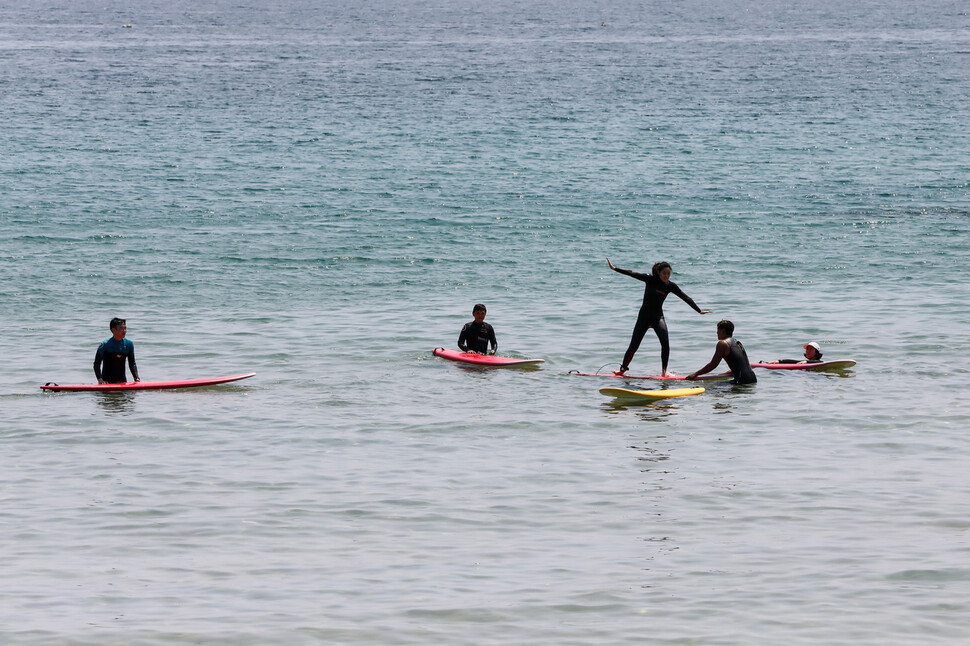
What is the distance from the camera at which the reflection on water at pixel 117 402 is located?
69.1 ft

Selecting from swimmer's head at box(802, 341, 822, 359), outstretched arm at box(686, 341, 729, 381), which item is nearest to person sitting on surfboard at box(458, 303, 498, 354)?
outstretched arm at box(686, 341, 729, 381)

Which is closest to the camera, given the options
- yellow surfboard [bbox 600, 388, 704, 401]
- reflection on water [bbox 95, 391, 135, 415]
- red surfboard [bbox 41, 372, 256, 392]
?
reflection on water [bbox 95, 391, 135, 415]

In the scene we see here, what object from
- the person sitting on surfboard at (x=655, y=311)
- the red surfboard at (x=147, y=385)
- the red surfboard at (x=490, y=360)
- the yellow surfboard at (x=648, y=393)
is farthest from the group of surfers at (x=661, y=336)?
the red surfboard at (x=147, y=385)

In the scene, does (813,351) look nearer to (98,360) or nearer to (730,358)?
(730,358)

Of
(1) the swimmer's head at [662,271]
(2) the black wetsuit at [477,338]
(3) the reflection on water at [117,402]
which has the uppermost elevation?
(1) the swimmer's head at [662,271]

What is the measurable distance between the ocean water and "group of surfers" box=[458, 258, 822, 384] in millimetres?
481

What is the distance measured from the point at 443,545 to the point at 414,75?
262 ft

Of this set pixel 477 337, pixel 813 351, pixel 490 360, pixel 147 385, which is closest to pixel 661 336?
pixel 813 351

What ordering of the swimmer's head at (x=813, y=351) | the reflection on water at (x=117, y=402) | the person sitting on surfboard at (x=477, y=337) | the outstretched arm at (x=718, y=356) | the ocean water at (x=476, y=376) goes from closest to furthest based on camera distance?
the ocean water at (x=476, y=376), the reflection on water at (x=117, y=402), the outstretched arm at (x=718, y=356), the swimmer's head at (x=813, y=351), the person sitting on surfboard at (x=477, y=337)

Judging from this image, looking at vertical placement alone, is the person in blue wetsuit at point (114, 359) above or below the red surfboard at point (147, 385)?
above

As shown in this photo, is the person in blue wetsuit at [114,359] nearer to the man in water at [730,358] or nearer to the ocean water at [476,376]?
the ocean water at [476,376]

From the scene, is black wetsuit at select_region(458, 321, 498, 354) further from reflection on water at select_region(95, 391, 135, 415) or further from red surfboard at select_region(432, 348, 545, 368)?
reflection on water at select_region(95, 391, 135, 415)

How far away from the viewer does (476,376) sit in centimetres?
2384

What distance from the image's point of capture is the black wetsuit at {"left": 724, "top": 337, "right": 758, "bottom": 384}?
22.0 metres
